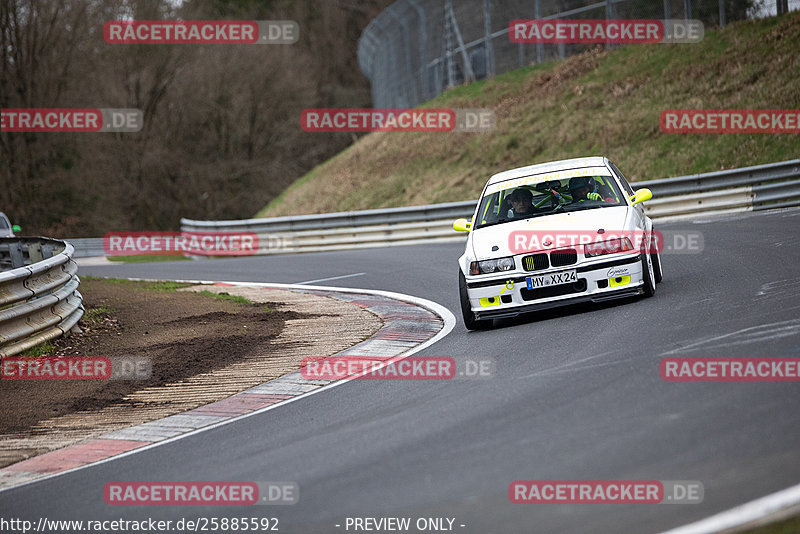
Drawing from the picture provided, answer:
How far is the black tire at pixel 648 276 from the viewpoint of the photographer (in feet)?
30.1

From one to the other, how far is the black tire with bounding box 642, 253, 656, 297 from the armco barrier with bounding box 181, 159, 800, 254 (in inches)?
383

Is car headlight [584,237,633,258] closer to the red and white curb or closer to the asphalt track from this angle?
the asphalt track

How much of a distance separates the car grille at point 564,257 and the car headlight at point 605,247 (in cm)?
12

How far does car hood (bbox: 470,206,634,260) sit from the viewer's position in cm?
916

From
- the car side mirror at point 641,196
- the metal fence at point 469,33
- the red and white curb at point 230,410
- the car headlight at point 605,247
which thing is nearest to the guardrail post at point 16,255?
the red and white curb at point 230,410

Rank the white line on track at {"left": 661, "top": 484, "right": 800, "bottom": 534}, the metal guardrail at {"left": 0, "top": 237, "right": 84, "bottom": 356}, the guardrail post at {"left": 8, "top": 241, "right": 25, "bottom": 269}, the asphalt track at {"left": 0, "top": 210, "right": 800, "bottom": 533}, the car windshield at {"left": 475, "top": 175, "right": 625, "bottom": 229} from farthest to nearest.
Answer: the guardrail post at {"left": 8, "top": 241, "right": 25, "bottom": 269}
the car windshield at {"left": 475, "top": 175, "right": 625, "bottom": 229}
the metal guardrail at {"left": 0, "top": 237, "right": 84, "bottom": 356}
the asphalt track at {"left": 0, "top": 210, "right": 800, "bottom": 533}
the white line on track at {"left": 661, "top": 484, "right": 800, "bottom": 534}

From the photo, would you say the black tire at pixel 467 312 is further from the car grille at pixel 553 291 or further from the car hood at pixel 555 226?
the car grille at pixel 553 291

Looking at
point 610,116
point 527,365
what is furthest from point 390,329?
point 610,116

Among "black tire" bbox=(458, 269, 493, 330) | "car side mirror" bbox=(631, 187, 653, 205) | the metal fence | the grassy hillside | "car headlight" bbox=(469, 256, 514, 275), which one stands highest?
the metal fence

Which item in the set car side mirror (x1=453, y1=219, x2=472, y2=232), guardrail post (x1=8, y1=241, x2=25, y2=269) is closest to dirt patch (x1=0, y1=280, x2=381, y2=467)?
car side mirror (x1=453, y1=219, x2=472, y2=232)

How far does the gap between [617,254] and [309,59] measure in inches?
2112

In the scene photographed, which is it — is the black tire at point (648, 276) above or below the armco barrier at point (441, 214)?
below

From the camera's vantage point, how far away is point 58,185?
46062mm

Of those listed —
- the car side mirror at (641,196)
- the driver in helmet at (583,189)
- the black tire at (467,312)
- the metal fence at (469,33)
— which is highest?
the metal fence at (469,33)
